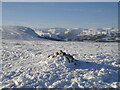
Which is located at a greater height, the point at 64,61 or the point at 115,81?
the point at 64,61

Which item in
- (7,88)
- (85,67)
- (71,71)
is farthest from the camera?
(85,67)

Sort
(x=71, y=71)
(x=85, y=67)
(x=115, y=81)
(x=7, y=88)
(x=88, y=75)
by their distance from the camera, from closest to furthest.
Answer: (x=7, y=88), (x=115, y=81), (x=88, y=75), (x=71, y=71), (x=85, y=67)

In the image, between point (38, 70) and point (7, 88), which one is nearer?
point (7, 88)

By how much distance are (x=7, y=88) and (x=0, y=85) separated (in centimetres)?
65

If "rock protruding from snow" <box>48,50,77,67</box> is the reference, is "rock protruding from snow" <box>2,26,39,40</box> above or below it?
above

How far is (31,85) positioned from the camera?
311 inches

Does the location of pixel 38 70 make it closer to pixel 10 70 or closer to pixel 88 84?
pixel 10 70

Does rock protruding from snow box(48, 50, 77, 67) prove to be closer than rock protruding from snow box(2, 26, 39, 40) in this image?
Yes

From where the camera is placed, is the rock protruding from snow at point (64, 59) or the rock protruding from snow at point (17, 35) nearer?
the rock protruding from snow at point (64, 59)

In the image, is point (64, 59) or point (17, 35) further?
point (17, 35)

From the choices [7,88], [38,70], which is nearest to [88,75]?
[38,70]

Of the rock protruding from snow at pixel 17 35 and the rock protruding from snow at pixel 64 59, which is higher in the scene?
the rock protruding from snow at pixel 17 35

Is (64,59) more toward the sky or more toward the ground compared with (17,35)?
more toward the ground

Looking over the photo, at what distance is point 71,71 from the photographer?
32.6ft
